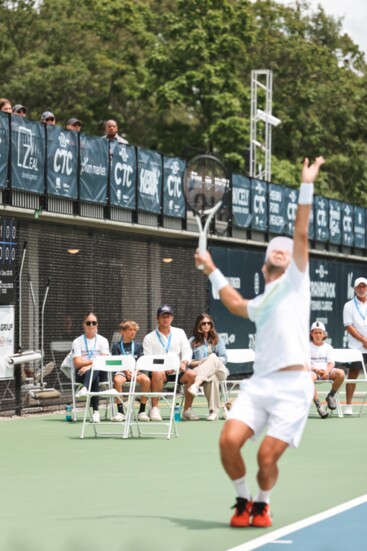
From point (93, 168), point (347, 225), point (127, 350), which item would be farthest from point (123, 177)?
point (347, 225)

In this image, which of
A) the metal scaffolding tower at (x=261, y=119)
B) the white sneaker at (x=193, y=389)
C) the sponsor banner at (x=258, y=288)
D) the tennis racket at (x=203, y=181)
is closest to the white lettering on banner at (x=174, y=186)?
the sponsor banner at (x=258, y=288)

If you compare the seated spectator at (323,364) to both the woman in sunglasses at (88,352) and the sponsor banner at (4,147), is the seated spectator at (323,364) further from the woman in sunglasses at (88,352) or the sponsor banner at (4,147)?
the sponsor banner at (4,147)

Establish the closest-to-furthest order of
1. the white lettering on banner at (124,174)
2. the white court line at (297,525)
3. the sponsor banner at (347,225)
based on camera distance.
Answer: the white court line at (297,525) → the white lettering on banner at (124,174) → the sponsor banner at (347,225)

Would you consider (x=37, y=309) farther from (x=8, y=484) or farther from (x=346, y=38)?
(x=346, y=38)

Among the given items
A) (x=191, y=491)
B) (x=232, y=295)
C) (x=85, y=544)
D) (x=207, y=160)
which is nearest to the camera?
(x=85, y=544)

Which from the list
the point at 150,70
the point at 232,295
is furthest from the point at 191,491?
the point at 150,70

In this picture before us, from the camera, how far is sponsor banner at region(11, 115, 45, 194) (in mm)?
19047

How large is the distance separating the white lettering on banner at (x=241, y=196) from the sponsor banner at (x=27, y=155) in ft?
26.2

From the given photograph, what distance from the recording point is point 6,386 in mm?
18641

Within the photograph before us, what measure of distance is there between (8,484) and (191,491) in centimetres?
145

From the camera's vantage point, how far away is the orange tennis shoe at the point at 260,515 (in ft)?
28.3

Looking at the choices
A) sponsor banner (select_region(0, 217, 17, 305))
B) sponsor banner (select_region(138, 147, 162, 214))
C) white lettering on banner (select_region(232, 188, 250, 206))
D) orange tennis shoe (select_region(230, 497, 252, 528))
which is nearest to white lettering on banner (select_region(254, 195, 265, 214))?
white lettering on banner (select_region(232, 188, 250, 206))

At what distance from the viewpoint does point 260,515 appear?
28.4 ft

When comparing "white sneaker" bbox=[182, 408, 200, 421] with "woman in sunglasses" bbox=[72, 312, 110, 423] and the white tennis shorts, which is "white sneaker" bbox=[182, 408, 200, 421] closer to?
"woman in sunglasses" bbox=[72, 312, 110, 423]
